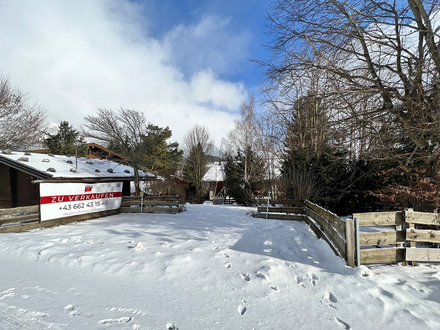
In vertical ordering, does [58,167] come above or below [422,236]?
above

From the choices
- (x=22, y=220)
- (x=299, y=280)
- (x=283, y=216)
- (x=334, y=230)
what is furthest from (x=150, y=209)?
(x=299, y=280)

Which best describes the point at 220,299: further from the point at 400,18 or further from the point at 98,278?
the point at 400,18

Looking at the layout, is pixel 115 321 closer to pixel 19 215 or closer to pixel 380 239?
pixel 380 239

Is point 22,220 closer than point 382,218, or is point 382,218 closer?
point 382,218

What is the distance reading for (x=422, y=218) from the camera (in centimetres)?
473

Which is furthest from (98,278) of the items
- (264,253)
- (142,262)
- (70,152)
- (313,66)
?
(70,152)

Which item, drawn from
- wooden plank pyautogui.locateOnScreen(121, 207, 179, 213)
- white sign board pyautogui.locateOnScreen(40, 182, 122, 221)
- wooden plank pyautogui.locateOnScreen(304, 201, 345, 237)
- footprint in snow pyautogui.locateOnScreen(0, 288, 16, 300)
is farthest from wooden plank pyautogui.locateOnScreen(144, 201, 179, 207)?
footprint in snow pyautogui.locateOnScreen(0, 288, 16, 300)

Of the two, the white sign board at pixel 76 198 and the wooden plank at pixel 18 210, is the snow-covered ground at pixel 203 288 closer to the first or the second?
the wooden plank at pixel 18 210

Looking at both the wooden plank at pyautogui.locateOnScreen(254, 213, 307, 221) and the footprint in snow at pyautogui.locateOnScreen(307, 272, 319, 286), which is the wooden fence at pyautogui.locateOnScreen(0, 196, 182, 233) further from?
the footprint in snow at pyautogui.locateOnScreen(307, 272, 319, 286)

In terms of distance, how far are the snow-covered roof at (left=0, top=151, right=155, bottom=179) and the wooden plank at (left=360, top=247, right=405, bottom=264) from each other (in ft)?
33.4

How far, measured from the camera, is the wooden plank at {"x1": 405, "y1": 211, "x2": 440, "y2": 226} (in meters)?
4.66

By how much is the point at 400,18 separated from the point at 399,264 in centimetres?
572

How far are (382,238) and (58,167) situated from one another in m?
11.8

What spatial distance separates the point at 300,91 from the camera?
7113 millimetres
